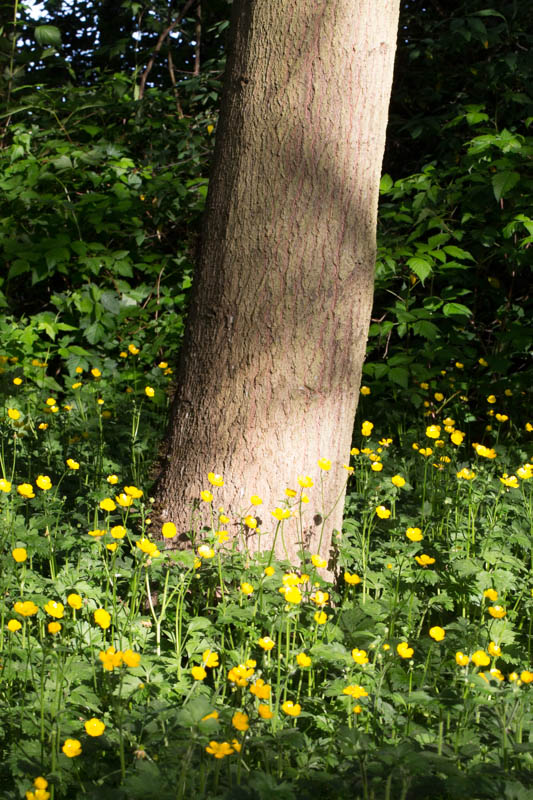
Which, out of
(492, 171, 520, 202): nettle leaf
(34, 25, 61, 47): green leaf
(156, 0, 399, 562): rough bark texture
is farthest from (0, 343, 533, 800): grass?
(34, 25, 61, 47): green leaf

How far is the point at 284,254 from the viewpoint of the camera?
2305mm

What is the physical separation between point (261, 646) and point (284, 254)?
1192 millimetres

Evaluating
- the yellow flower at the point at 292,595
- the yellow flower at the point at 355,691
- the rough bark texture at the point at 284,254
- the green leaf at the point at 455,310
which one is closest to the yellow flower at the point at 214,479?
the rough bark texture at the point at 284,254

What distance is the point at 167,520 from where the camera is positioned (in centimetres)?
246

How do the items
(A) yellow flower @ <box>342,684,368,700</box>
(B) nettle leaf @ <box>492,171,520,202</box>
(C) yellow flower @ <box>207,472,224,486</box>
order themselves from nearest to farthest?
(A) yellow flower @ <box>342,684,368,700</box>, (C) yellow flower @ <box>207,472,224,486</box>, (B) nettle leaf @ <box>492,171,520,202</box>

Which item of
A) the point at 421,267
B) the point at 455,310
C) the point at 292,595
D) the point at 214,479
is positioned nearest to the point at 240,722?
the point at 292,595

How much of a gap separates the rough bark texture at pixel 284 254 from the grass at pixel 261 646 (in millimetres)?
131

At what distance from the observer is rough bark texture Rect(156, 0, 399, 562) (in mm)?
2291

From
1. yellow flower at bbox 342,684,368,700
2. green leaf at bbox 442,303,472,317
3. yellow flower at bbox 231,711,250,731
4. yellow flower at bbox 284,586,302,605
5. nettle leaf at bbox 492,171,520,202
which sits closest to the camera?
yellow flower at bbox 231,711,250,731

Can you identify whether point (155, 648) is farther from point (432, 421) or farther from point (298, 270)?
point (432, 421)

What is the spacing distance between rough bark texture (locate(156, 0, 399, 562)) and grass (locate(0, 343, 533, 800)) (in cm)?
13

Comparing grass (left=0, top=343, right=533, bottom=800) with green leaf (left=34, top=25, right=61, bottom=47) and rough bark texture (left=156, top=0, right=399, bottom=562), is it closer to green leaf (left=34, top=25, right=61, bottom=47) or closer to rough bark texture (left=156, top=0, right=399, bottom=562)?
rough bark texture (left=156, top=0, right=399, bottom=562)

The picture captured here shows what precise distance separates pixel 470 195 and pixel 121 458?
2458 mm

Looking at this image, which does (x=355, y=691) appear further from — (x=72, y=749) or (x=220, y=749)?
(x=72, y=749)
